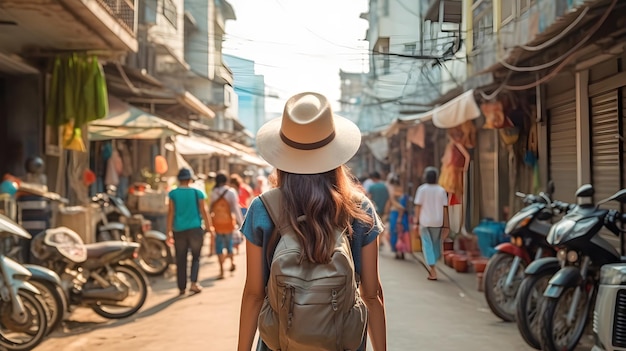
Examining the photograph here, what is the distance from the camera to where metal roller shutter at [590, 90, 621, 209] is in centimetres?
746

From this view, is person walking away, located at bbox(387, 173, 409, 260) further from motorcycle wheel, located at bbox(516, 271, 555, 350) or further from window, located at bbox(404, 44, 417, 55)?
window, located at bbox(404, 44, 417, 55)

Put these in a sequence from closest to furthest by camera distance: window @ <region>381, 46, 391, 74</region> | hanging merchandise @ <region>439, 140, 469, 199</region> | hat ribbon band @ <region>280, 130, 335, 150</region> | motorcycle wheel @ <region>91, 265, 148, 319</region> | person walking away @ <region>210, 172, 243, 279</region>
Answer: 1. hat ribbon band @ <region>280, 130, 335, 150</region>
2. window @ <region>381, 46, 391, 74</region>
3. hanging merchandise @ <region>439, 140, 469, 199</region>
4. motorcycle wheel @ <region>91, 265, 148, 319</region>
5. person walking away @ <region>210, 172, 243, 279</region>

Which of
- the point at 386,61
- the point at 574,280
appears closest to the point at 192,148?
the point at 386,61

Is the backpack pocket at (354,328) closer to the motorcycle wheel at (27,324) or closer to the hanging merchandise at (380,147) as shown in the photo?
the motorcycle wheel at (27,324)

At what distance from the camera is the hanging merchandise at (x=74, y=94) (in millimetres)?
8305

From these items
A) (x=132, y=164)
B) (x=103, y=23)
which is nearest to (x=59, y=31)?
(x=103, y=23)

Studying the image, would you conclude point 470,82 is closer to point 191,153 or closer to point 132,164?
point 191,153

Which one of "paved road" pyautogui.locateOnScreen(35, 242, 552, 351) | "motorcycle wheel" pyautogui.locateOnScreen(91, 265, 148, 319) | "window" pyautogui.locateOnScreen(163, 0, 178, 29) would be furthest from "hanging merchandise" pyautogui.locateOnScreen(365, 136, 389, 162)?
"motorcycle wheel" pyautogui.locateOnScreen(91, 265, 148, 319)

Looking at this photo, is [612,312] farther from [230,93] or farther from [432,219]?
[230,93]

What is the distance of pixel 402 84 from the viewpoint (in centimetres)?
550

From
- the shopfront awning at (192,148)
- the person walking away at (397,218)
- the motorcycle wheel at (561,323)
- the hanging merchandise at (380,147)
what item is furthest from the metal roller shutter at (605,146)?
the hanging merchandise at (380,147)

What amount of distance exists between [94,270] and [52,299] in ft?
3.01

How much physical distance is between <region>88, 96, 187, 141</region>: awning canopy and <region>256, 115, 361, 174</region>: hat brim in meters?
8.30

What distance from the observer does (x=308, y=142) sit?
2.53m
